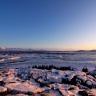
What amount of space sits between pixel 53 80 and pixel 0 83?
2986 millimetres

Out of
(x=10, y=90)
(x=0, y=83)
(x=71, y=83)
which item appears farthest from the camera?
(x=71, y=83)

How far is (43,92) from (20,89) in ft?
3.48

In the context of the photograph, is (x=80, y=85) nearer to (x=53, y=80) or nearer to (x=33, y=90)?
(x=53, y=80)

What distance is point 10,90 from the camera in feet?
23.6

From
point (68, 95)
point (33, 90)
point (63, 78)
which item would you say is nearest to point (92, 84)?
point (63, 78)

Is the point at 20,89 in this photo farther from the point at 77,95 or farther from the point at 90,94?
the point at 90,94

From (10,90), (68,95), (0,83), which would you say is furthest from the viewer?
(0,83)

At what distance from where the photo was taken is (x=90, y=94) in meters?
6.88

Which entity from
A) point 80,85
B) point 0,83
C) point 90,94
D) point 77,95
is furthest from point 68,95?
point 0,83

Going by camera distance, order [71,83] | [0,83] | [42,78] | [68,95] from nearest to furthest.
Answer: [68,95] → [0,83] → [71,83] → [42,78]

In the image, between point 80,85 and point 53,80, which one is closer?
point 80,85

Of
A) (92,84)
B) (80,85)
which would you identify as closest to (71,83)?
(80,85)

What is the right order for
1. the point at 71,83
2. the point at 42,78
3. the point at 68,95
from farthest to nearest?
the point at 42,78 → the point at 71,83 → the point at 68,95

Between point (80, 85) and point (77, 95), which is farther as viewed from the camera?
point (80, 85)
